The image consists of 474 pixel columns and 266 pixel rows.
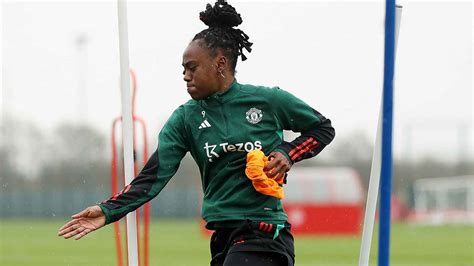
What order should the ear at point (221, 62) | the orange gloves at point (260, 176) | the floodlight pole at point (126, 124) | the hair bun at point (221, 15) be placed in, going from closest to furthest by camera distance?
the orange gloves at point (260, 176)
the ear at point (221, 62)
the hair bun at point (221, 15)
the floodlight pole at point (126, 124)

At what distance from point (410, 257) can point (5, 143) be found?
14.9 metres

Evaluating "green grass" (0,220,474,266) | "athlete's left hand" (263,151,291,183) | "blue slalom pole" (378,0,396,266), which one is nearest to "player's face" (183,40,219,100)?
"athlete's left hand" (263,151,291,183)

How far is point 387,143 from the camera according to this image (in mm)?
4660

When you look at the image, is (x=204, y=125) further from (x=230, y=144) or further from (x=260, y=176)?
(x=260, y=176)

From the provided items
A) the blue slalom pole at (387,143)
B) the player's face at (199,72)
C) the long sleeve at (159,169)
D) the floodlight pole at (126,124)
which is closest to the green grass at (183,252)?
the floodlight pole at (126,124)

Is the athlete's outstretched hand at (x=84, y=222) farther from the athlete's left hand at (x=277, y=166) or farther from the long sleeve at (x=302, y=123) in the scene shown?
the long sleeve at (x=302, y=123)

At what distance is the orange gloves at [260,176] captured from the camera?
5391 millimetres

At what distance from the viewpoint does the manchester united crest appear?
565 cm

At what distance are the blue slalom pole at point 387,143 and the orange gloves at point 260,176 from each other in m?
0.86

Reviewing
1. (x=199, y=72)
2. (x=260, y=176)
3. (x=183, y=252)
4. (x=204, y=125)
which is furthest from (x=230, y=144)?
(x=183, y=252)

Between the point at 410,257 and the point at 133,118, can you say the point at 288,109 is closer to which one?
the point at 133,118

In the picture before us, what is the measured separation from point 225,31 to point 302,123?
659mm

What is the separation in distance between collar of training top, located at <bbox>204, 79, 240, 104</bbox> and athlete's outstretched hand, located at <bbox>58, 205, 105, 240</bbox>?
83 centimetres

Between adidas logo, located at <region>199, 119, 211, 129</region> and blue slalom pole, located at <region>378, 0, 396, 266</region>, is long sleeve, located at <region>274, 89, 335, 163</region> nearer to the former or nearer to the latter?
adidas logo, located at <region>199, 119, 211, 129</region>
